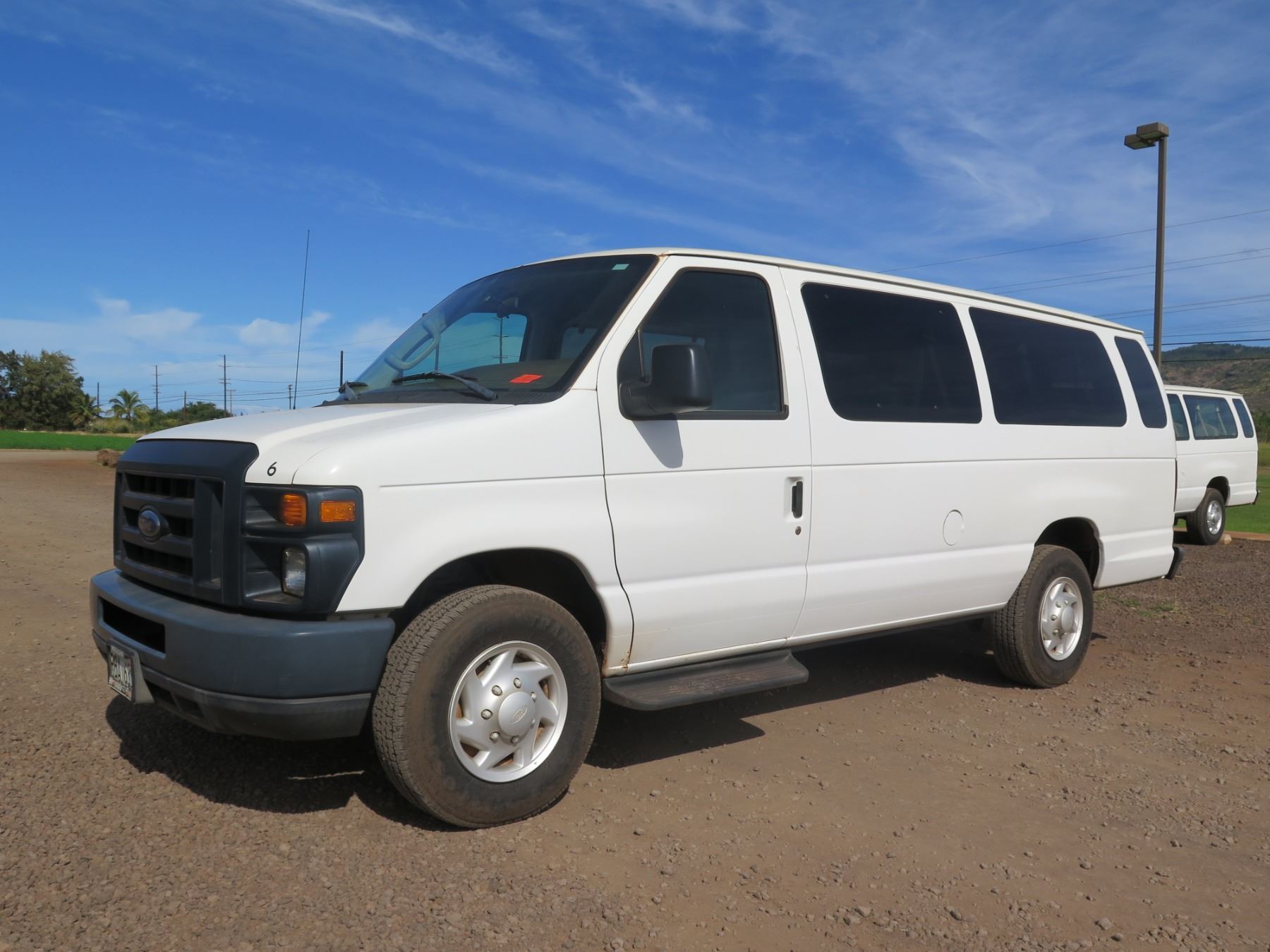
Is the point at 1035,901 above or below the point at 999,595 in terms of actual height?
below

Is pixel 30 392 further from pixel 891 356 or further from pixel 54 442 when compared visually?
pixel 891 356

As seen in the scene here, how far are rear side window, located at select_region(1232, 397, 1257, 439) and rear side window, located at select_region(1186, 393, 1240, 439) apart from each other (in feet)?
0.89

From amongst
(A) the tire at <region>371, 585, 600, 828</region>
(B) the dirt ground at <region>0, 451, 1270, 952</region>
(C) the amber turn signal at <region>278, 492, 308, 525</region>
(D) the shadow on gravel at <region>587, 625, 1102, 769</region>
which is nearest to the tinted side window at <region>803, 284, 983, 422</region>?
(D) the shadow on gravel at <region>587, 625, 1102, 769</region>

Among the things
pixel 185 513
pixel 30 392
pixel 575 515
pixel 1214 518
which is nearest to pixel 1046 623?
pixel 575 515

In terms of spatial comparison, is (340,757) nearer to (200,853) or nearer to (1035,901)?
(200,853)

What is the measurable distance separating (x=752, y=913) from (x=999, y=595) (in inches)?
126

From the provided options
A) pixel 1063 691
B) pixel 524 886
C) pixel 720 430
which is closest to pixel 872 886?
pixel 524 886

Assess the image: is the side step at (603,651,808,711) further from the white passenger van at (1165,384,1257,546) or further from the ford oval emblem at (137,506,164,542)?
the white passenger van at (1165,384,1257,546)

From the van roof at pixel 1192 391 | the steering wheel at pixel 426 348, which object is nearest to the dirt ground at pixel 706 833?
the steering wheel at pixel 426 348

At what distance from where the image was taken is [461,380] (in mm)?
4301

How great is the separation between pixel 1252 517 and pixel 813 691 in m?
17.4

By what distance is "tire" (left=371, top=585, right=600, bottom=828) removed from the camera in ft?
11.8

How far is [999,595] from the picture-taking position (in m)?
5.90

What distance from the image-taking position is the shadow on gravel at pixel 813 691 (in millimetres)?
4965
